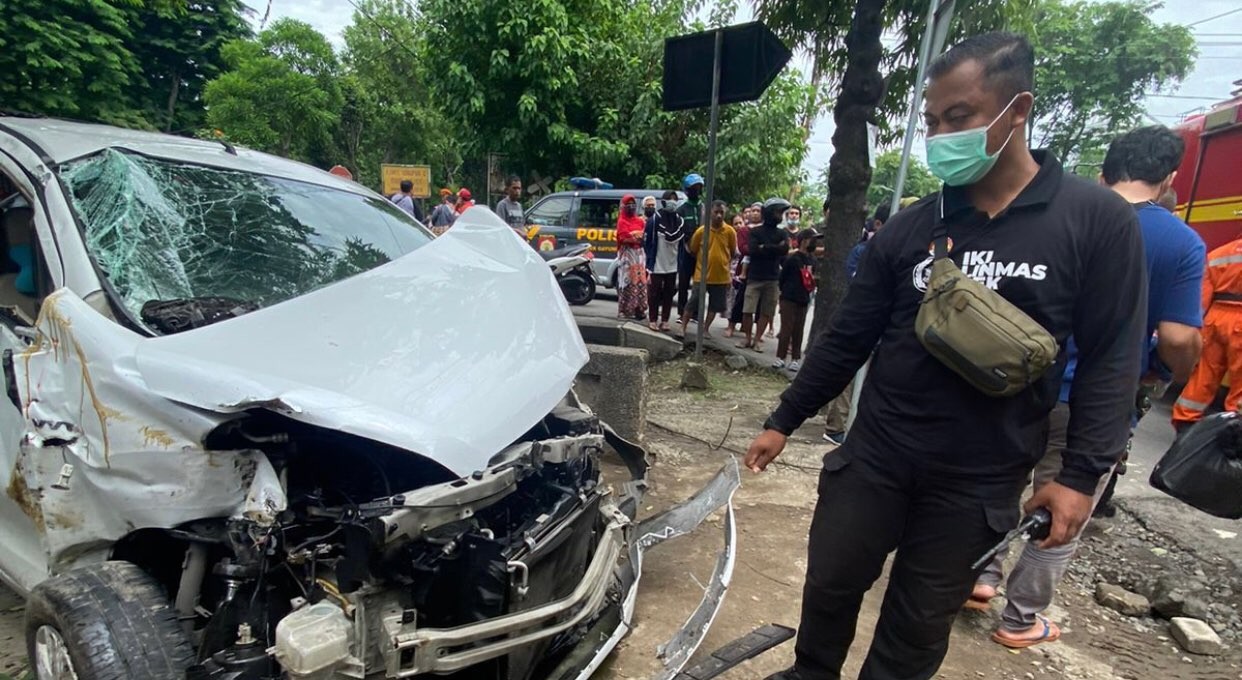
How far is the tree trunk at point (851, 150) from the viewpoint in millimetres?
5609

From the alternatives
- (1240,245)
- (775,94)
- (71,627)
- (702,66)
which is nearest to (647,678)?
(71,627)

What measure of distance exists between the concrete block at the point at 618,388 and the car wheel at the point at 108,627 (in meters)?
2.80

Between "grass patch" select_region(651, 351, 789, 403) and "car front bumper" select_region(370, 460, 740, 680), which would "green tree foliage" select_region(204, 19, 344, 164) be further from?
"car front bumper" select_region(370, 460, 740, 680)

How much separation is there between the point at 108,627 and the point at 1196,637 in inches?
152

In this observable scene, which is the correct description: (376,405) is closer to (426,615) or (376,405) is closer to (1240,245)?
(426,615)

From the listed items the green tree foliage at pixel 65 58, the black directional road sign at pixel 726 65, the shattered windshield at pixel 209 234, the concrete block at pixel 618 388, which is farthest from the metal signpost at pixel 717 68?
the green tree foliage at pixel 65 58

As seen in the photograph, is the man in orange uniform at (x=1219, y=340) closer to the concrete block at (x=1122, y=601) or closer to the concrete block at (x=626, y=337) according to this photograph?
the concrete block at (x=1122, y=601)

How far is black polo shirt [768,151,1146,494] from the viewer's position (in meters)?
1.70

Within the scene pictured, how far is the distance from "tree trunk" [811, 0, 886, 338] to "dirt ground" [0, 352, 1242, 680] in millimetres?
1947

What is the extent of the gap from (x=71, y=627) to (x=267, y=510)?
64 centimetres

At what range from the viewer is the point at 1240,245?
12.9 feet

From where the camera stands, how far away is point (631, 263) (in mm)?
8875

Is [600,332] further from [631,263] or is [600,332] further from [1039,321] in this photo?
[1039,321]

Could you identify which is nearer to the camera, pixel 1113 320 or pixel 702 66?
pixel 1113 320
